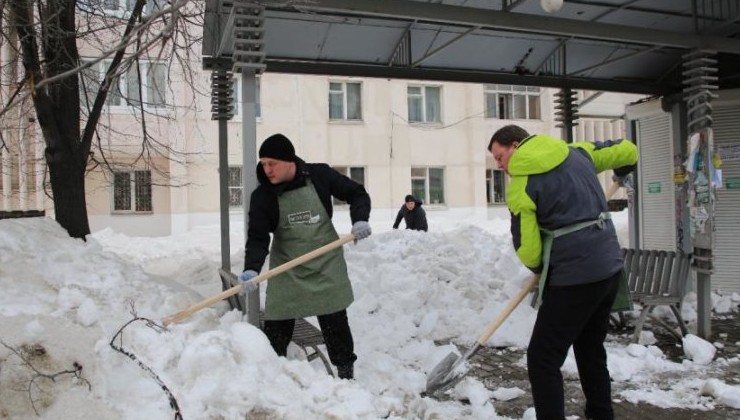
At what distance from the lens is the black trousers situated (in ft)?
12.6

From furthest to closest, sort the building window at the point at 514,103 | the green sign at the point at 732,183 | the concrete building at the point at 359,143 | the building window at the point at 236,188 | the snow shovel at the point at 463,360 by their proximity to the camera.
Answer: the building window at the point at 514,103 → the building window at the point at 236,188 → the concrete building at the point at 359,143 → the green sign at the point at 732,183 → the snow shovel at the point at 463,360

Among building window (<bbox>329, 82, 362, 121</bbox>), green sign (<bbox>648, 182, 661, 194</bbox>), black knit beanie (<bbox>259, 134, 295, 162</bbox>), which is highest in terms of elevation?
building window (<bbox>329, 82, 362, 121</bbox>)

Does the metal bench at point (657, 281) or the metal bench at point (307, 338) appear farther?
the metal bench at point (657, 281)

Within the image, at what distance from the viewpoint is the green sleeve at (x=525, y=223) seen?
3.11 metres

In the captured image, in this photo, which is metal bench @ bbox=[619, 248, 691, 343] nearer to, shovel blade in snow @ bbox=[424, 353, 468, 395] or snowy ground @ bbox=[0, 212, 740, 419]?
snowy ground @ bbox=[0, 212, 740, 419]

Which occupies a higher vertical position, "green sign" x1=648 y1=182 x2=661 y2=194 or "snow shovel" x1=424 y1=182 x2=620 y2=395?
"green sign" x1=648 y1=182 x2=661 y2=194

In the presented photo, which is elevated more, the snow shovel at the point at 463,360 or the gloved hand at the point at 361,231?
the gloved hand at the point at 361,231

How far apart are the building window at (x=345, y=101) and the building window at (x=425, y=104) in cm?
179

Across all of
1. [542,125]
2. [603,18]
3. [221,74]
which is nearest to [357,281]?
[221,74]

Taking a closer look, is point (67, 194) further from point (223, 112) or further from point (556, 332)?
point (556, 332)

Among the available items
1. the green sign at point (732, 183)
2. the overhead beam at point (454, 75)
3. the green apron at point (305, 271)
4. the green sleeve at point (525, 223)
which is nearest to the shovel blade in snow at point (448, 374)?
the green apron at point (305, 271)

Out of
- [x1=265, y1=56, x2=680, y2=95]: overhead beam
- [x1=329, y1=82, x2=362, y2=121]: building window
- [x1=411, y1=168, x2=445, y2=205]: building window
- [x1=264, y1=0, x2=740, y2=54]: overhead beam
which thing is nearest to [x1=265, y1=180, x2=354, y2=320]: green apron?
[x1=264, y1=0, x2=740, y2=54]: overhead beam

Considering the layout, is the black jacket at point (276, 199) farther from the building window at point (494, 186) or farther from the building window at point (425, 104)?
the building window at point (494, 186)

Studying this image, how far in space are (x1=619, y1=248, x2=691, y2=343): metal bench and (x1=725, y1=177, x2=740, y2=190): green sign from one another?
2356 millimetres
